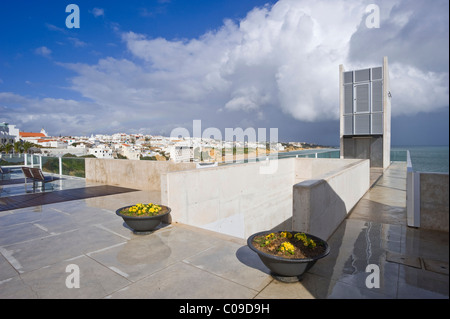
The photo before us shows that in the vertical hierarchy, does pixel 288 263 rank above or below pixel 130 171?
below

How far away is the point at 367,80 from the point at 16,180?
22.0m

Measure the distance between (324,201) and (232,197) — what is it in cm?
411

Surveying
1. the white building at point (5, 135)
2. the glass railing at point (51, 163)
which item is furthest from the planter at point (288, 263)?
the white building at point (5, 135)

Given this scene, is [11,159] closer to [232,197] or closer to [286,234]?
[232,197]

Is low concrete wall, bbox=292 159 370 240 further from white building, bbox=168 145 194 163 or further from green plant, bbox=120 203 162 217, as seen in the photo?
white building, bbox=168 145 194 163

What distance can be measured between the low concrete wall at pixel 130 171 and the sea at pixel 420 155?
6.44 meters

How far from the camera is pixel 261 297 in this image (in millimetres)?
2832

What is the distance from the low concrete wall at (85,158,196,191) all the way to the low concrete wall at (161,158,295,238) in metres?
1.82

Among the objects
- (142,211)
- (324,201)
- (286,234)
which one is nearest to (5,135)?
(142,211)

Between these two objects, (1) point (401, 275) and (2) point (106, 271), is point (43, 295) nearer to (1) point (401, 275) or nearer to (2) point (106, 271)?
(2) point (106, 271)

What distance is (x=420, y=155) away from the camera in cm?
473

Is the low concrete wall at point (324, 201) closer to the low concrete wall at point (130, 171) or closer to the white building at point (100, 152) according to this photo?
the low concrete wall at point (130, 171)

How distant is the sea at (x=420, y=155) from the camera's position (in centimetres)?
201
